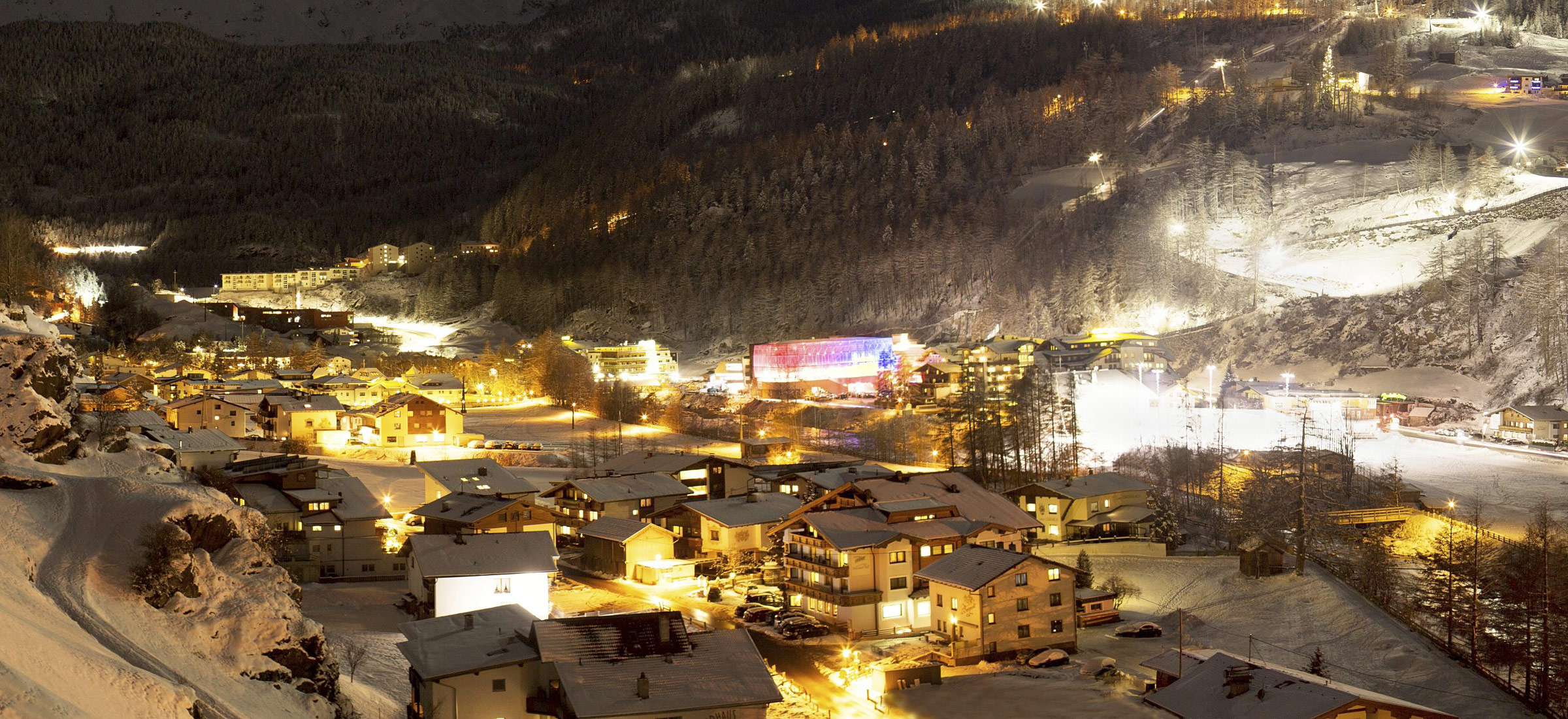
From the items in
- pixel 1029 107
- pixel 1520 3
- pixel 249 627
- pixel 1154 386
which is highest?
pixel 1520 3

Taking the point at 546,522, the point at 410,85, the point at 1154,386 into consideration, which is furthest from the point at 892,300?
the point at 410,85

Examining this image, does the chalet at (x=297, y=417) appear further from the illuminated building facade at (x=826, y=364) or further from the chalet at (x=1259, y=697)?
the chalet at (x=1259, y=697)

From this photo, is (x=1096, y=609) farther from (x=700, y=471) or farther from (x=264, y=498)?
(x=264, y=498)

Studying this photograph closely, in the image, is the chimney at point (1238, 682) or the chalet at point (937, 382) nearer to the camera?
the chimney at point (1238, 682)

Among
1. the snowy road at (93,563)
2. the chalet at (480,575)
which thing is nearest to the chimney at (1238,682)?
the snowy road at (93,563)

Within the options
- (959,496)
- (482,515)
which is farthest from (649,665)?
(959,496)

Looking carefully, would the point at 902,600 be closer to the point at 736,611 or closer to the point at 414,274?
the point at 736,611

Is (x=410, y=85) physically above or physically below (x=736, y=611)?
above

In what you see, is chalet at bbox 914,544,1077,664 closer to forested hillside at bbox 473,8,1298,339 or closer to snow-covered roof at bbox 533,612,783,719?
snow-covered roof at bbox 533,612,783,719
